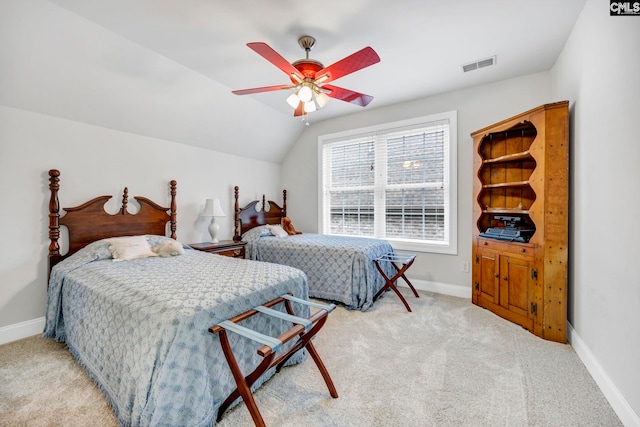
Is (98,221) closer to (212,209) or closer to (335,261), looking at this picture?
(212,209)

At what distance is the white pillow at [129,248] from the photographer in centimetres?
252

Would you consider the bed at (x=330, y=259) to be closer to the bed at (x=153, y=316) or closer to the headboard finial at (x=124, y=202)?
the bed at (x=153, y=316)

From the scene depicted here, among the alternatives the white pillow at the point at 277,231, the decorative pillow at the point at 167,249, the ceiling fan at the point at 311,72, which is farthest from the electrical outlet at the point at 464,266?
the decorative pillow at the point at 167,249

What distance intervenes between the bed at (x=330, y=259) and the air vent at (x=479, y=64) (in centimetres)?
220

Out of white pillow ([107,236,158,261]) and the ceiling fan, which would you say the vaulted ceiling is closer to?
the ceiling fan

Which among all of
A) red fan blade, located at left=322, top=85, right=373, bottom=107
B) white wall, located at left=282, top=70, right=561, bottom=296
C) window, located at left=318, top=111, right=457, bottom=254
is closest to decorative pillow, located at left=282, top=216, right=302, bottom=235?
window, located at left=318, top=111, right=457, bottom=254

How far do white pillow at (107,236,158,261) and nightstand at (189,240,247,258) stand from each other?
746mm

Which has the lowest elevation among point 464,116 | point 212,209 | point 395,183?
point 212,209

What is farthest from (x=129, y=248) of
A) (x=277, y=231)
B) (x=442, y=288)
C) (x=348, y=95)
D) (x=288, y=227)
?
(x=442, y=288)

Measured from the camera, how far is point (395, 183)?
159 inches

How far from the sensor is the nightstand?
11.5 ft

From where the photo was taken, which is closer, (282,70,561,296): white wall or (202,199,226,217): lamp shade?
(282,70,561,296): white wall

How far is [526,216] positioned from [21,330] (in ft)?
16.3

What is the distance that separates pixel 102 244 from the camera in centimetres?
255
